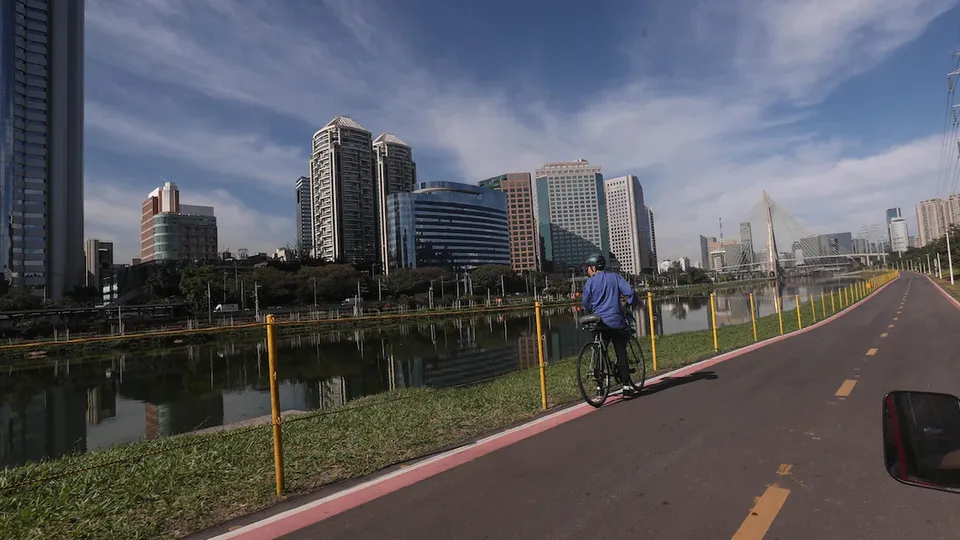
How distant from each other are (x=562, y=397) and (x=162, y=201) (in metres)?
178

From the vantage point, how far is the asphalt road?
3.16 meters

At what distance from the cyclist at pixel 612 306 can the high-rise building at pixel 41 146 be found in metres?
107

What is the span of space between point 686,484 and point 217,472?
4336 mm

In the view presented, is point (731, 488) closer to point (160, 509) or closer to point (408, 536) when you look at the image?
point (408, 536)

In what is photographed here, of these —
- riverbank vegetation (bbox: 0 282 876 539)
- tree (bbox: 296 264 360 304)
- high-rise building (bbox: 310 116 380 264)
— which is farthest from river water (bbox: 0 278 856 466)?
high-rise building (bbox: 310 116 380 264)

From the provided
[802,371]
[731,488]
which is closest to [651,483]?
[731,488]

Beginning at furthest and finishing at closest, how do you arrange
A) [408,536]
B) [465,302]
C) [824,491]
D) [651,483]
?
[465,302] → [651,483] → [824,491] → [408,536]

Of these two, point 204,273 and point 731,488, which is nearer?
point 731,488

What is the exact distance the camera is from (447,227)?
487 feet

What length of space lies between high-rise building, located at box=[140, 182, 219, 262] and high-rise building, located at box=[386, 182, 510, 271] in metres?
48.9

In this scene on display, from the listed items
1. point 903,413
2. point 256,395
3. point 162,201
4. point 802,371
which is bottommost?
point 256,395

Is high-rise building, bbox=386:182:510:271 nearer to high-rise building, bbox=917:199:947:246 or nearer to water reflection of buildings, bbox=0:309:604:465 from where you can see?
water reflection of buildings, bbox=0:309:604:465

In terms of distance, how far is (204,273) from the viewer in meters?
79.5

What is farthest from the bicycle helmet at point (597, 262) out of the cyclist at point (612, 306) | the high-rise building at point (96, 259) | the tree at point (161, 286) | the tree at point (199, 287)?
the high-rise building at point (96, 259)
